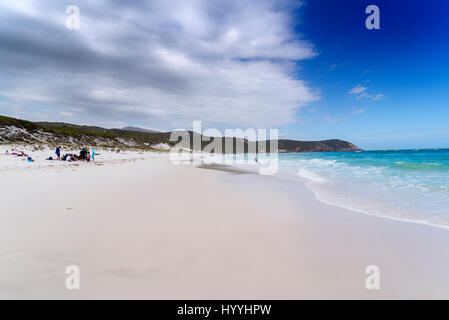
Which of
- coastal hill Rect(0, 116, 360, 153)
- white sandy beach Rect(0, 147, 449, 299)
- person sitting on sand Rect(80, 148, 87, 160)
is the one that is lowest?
white sandy beach Rect(0, 147, 449, 299)

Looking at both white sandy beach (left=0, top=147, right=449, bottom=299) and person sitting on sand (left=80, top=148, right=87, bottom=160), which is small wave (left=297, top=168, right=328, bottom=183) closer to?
white sandy beach (left=0, top=147, right=449, bottom=299)

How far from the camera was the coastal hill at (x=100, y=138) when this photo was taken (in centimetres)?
5031

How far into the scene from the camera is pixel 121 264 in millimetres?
2797

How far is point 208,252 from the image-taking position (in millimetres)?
3211

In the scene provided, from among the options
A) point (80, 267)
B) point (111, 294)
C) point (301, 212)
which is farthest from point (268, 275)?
point (301, 212)

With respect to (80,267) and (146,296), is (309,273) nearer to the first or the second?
(146,296)

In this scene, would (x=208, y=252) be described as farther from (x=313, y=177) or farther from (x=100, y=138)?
(x=100, y=138)

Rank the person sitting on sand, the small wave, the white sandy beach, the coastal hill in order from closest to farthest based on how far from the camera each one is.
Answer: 1. the white sandy beach
2. the small wave
3. the person sitting on sand
4. the coastal hill

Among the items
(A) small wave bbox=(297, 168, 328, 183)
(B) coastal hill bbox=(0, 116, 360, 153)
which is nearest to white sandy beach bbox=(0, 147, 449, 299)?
(A) small wave bbox=(297, 168, 328, 183)

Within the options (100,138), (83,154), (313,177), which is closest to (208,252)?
(313,177)

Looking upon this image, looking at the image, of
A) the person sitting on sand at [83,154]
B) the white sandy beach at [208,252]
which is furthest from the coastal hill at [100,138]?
the white sandy beach at [208,252]

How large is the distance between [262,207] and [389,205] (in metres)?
4.33

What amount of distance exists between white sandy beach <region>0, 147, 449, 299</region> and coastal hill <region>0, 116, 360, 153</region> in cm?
5027

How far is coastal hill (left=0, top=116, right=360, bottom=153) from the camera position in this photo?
165ft
